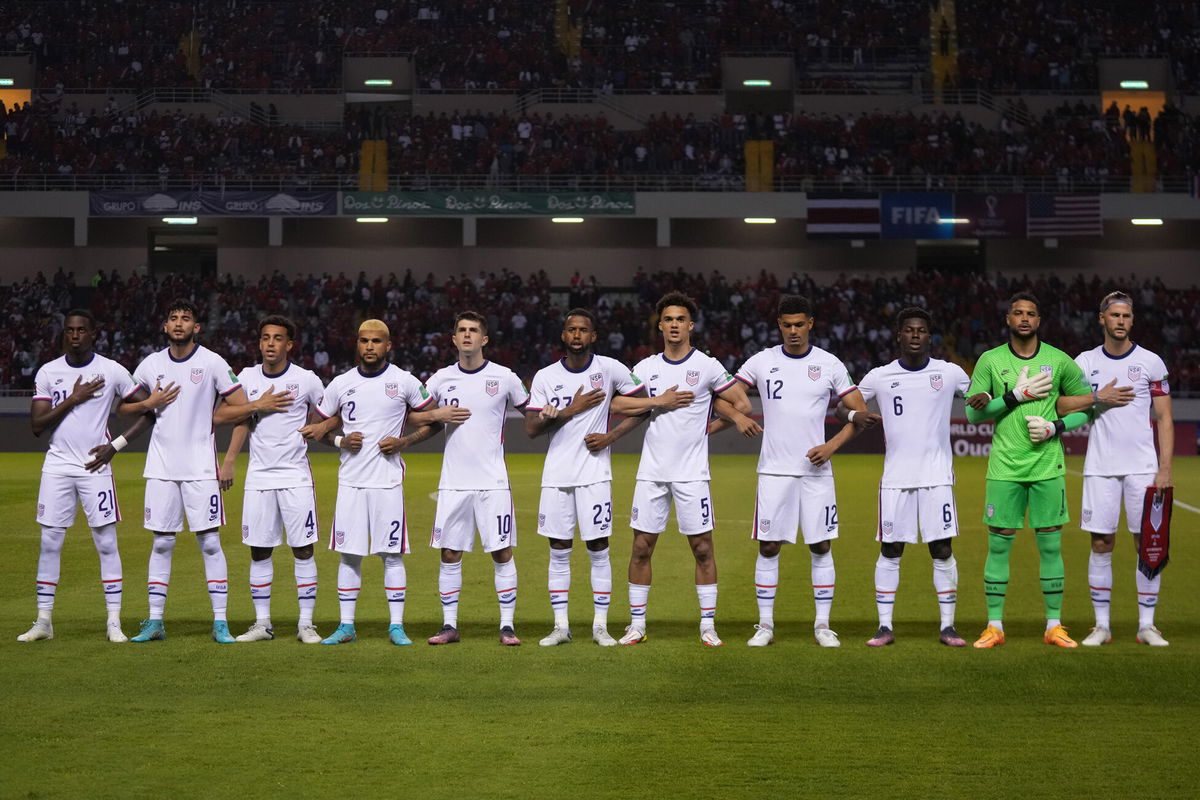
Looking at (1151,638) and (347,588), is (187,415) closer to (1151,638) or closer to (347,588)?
(347,588)

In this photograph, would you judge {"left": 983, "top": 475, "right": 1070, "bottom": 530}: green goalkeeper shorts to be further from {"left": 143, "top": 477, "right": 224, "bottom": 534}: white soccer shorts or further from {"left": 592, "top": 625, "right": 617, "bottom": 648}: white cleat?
{"left": 143, "top": 477, "right": 224, "bottom": 534}: white soccer shorts

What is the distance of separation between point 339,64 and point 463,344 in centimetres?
3836

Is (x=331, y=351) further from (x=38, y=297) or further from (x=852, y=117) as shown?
(x=852, y=117)

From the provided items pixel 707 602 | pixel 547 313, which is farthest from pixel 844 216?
pixel 707 602

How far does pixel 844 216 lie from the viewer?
3859 cm

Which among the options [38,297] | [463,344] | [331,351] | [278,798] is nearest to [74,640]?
[463,344]

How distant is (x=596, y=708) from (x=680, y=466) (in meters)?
2.40

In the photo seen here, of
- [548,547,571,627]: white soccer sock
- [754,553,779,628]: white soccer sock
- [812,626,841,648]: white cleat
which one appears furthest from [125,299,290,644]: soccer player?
[812,626,841,648]: white cleat

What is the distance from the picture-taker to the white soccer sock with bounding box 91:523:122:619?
31.8 ft

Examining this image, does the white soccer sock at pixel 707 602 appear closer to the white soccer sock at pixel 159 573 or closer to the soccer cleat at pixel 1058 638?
the soccer cleat at pixel 1058 638

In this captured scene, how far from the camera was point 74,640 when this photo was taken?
31.3 feet

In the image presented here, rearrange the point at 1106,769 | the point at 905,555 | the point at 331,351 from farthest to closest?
the point at 331,351 < the point at 905,555 < the point at 1106,769

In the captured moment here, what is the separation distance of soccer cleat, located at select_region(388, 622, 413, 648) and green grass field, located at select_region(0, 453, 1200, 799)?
142 millimetres

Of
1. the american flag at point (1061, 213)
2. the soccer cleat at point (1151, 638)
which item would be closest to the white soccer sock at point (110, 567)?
the soccer cleat at point (1151, 638)
